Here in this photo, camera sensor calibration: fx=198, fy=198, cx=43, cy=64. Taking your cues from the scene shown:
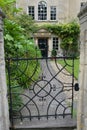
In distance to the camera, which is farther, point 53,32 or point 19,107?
point 53,32

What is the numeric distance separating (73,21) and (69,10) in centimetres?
183

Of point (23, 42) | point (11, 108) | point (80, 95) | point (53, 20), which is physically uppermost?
point (53, 20)

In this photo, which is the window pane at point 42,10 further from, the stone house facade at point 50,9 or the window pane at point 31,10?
the window pane at point 31,10

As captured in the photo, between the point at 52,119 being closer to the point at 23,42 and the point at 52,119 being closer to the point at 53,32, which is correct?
the point at 23,42

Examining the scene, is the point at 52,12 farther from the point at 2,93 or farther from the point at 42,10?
the point at 2,93

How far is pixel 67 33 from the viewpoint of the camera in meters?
19.5

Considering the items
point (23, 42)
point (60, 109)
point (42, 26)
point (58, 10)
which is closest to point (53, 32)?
point (42, 26)

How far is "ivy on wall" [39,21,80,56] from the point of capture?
1927 cm

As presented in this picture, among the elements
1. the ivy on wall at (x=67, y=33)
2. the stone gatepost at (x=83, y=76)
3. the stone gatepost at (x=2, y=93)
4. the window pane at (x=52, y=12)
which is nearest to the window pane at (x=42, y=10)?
the window pane at (x=52, y=12)

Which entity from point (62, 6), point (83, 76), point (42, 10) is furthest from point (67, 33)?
point (83, 76)

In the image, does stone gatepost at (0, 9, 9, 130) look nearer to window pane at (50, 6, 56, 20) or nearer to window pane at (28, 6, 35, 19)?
window pane at (28, 6, 35, 19)

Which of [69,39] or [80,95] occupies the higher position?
[69,39]

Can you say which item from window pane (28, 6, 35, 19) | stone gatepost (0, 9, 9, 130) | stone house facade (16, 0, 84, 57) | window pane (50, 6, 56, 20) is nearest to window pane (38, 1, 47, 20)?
stone house facade (16, 0, 84, 57)

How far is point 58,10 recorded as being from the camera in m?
20.8
